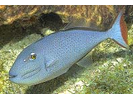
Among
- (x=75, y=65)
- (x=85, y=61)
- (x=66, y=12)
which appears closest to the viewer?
(x=85, y=61)

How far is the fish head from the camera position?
2.41 metres

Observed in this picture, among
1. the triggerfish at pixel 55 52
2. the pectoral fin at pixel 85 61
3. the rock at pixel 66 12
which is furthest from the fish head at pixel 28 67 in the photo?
the rock at pixel 66 12

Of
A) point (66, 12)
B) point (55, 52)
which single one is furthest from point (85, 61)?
point (66, 12)

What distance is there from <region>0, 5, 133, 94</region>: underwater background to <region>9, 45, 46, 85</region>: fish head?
630mm

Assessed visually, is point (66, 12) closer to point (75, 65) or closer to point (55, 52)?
point (75, 65)

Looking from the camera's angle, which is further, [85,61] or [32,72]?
[85,61]

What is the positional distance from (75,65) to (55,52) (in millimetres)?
1044

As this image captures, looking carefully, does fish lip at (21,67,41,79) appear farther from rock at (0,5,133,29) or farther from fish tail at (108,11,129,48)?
rock at (0,5,133,29)

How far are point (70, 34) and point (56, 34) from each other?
0.52ft

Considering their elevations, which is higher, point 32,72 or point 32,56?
point 32,56

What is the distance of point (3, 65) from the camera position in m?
3.54

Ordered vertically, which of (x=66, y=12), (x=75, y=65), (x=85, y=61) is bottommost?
(x=75, y=65)

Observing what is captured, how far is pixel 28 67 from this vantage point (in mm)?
2418
